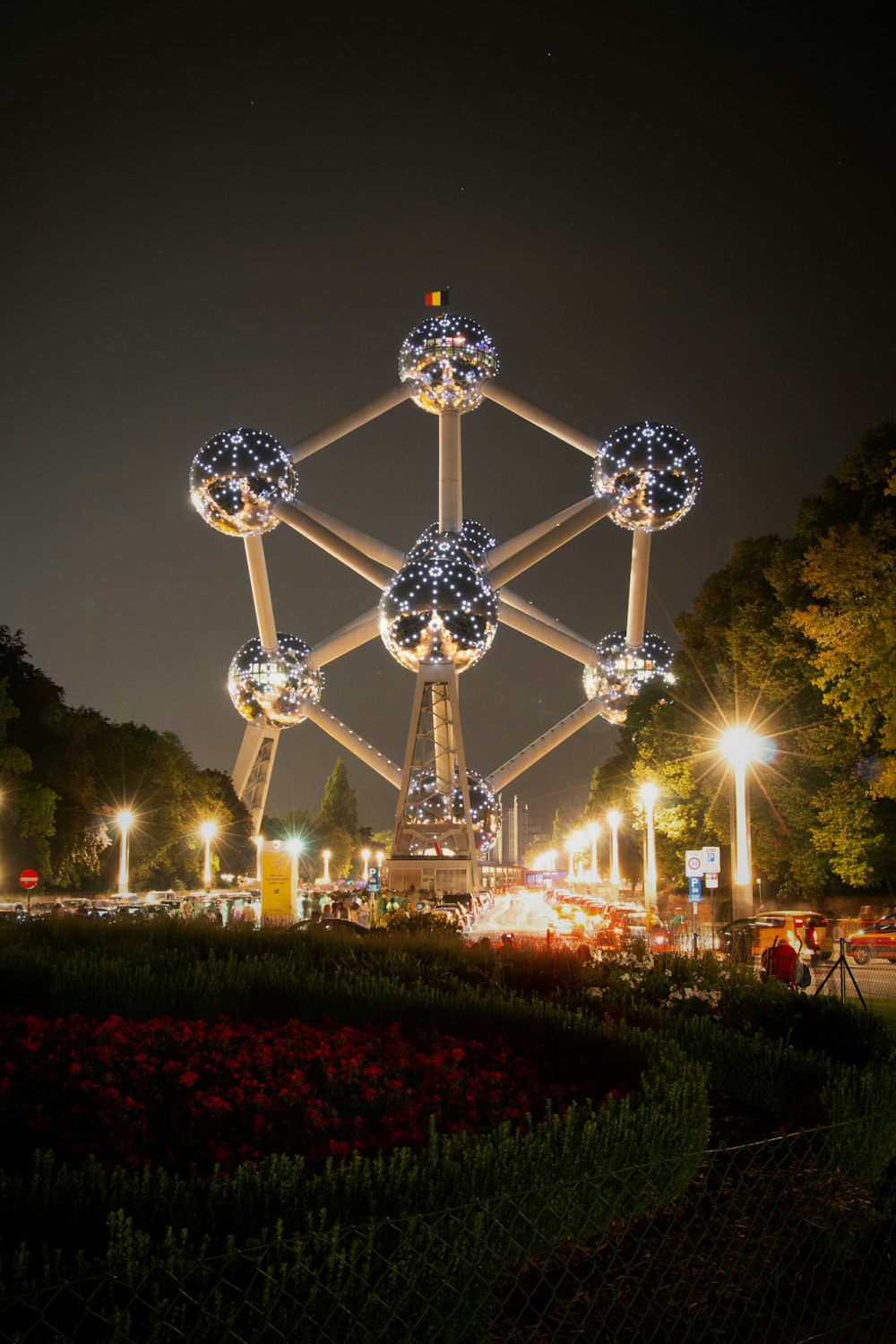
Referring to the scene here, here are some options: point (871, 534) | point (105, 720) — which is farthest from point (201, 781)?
point (871, 534)

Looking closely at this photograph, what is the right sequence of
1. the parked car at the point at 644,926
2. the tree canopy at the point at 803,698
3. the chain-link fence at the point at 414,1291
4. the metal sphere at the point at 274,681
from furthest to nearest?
the metal sphere at the point at 274,681 < the parked car at the point at 644,926 < the tree canopy at the point at 803,698 < the chain-link fence at the point at 414,1291

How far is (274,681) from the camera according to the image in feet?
210

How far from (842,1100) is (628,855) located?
94679mm

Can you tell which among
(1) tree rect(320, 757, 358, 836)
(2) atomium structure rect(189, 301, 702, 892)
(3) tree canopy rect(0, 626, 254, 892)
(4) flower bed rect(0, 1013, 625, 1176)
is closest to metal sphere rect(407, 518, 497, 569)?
(2) atomium structure rect(189, 301, 702, 892)

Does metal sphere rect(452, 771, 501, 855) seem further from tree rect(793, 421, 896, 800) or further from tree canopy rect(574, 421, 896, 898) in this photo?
tree rect(793, 421, 896, 800)

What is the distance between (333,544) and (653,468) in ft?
57.6

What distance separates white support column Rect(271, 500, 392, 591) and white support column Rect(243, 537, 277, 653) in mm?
2519

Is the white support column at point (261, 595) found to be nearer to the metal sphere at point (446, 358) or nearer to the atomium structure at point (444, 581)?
the atomium structure at point (444, 581)

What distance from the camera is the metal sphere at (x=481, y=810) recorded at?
2648 inches

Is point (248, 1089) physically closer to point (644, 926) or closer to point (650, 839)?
point (644, 926)

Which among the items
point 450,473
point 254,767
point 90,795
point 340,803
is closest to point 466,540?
point 450,473

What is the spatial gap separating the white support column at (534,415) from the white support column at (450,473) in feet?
9.33

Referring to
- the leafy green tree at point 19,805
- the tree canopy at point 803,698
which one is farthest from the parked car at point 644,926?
the leafy green tree at point 19,805

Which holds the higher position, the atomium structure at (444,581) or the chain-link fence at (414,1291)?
the atomium structure at (444,581)
